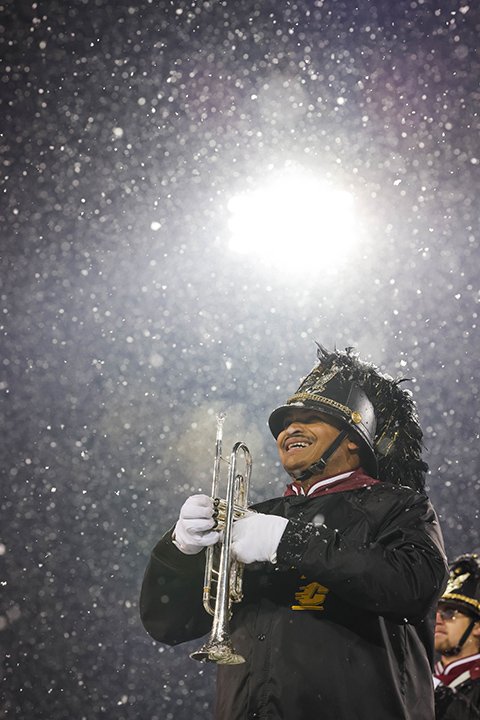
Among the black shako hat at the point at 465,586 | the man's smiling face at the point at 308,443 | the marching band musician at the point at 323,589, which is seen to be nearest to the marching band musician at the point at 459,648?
the black shako hat at the point at 465,586

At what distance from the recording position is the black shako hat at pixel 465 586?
5668mm

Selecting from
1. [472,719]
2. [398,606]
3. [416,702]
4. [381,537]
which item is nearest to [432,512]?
[381,537]

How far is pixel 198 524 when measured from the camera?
9.61ft

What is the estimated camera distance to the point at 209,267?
26.3 ft

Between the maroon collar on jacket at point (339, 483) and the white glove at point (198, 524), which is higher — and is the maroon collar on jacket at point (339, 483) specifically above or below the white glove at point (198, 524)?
above

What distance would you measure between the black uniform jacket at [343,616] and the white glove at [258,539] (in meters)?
0.04

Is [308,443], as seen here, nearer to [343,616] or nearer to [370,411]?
[370,411]

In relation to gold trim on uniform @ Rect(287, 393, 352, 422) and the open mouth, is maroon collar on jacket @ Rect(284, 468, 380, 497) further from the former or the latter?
gold trim on uniform @ Rect(287, 393, 352, 422)

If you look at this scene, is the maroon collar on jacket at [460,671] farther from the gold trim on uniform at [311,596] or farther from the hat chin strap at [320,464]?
the gold trim on uniform at [311,596]


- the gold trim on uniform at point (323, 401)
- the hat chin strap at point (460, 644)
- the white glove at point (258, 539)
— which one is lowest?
the hat chin strap at point (460, 644)

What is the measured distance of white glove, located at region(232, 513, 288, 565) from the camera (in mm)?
2771

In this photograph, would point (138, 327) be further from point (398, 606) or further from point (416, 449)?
point (398, 606)

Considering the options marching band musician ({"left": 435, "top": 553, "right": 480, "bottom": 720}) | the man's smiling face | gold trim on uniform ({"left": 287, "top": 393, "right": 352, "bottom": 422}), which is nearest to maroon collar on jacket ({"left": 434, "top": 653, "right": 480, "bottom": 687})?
marching band musician ({"left": 435, "top": 553, "right": 480, "bottom": 720})

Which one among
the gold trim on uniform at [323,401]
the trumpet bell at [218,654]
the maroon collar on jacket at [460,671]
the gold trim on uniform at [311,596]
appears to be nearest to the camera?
the trumpet bell at [218,654]
